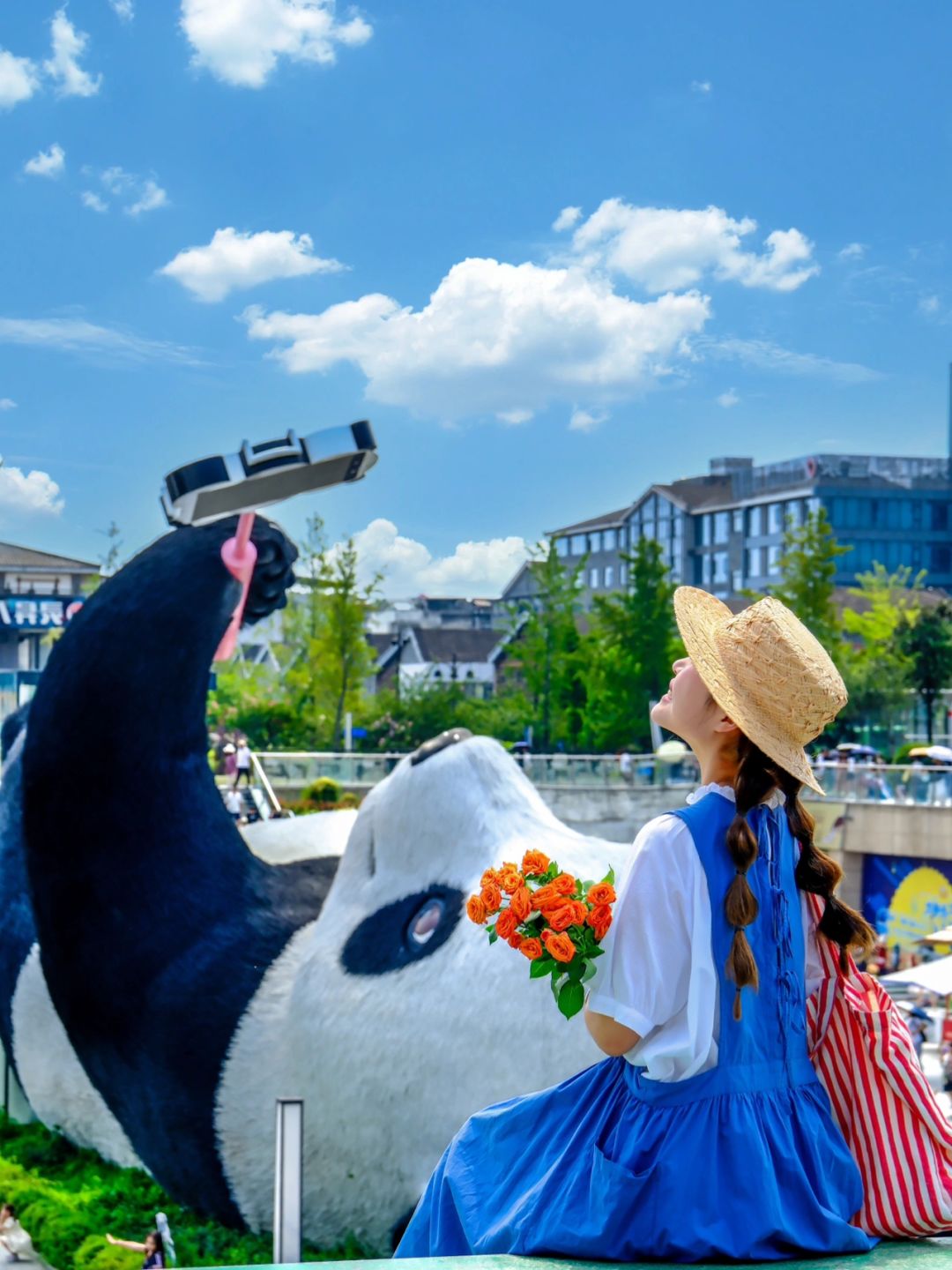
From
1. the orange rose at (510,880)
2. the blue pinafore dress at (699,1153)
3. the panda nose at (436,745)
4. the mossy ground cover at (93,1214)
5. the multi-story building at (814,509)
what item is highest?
the multi-story building at (814,509)

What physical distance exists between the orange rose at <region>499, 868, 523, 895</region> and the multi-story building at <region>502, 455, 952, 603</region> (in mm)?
61684

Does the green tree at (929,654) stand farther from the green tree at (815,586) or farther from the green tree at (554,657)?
the green tree at (554,657)

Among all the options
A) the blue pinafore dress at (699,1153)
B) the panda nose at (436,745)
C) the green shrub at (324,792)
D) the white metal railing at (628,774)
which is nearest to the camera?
→ the blue pinafore dress at (699,1153)

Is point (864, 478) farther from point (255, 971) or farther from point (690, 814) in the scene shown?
point (690, 814)

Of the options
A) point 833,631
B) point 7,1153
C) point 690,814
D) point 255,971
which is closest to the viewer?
point 690,814

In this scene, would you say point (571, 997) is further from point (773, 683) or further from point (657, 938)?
point (773, 683)

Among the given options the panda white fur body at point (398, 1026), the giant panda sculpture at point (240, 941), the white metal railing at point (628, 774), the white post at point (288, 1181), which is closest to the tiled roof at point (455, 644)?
the white metal railing at point (628, 774)

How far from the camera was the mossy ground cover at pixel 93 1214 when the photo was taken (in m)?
8.18

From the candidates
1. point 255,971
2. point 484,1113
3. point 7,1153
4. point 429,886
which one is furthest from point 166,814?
point 484,1113

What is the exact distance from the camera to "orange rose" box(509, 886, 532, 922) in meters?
2.60

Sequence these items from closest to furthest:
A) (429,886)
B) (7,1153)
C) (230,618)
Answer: (429,886) < (230,618) < (7,1153)

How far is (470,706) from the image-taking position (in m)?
42.4

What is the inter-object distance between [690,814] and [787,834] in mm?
266

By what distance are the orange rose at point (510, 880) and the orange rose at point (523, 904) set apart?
0.02 metres
